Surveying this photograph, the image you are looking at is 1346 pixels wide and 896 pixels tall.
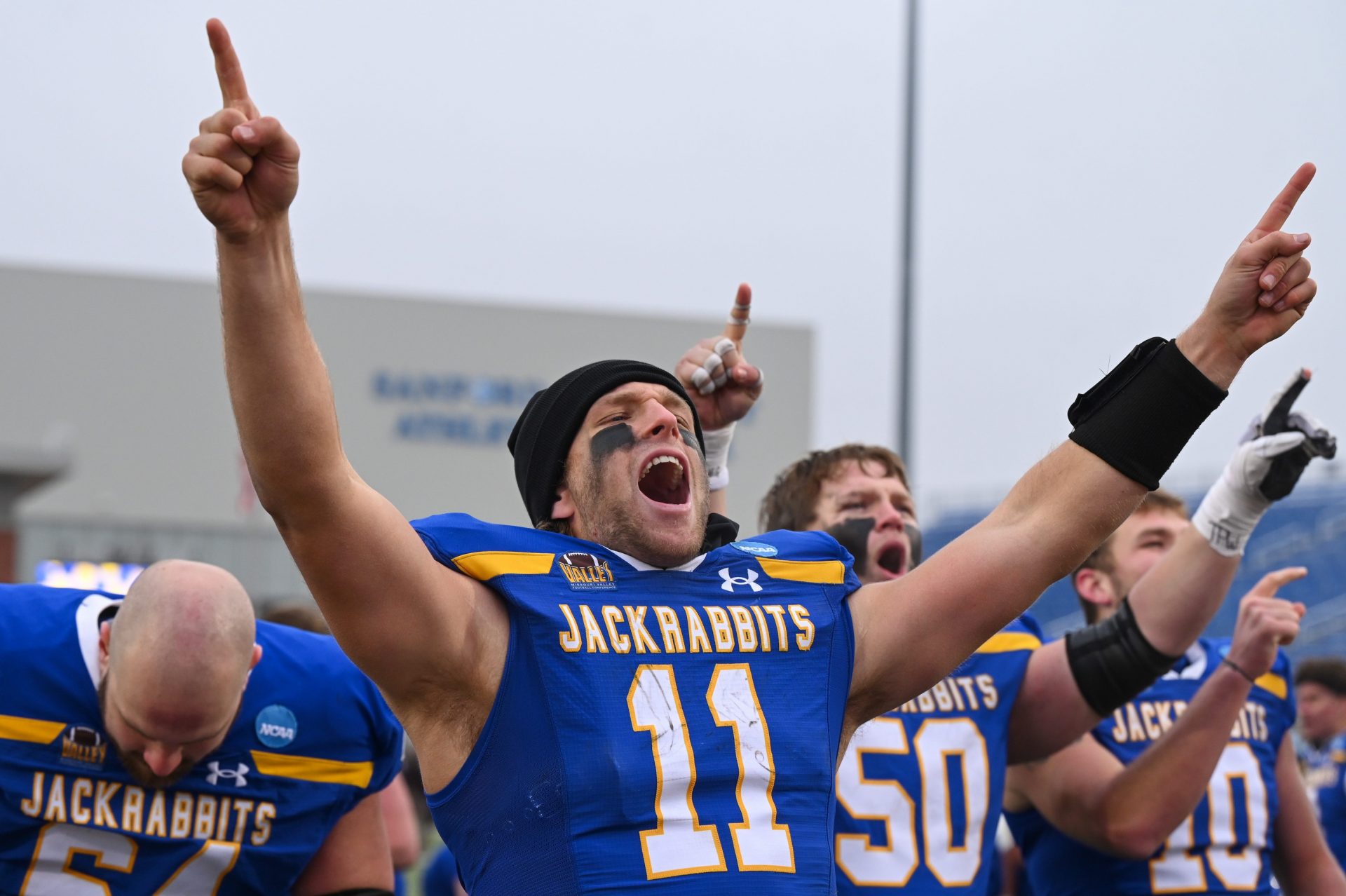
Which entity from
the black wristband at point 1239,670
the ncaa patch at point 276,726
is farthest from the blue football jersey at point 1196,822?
the ncaa patch at point 276,726

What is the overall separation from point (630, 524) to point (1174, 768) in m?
1.77

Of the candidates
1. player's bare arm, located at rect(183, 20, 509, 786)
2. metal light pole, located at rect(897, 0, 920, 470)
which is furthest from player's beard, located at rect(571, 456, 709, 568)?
metal light pole, located at rect(897, 0, 920, 470)

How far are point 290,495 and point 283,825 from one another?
1.51m

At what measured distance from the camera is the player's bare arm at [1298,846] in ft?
14.3

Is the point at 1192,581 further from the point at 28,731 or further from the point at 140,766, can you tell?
the point at 28,731

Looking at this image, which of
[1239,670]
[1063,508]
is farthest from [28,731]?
[1239,670]

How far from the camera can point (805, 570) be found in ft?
9.91

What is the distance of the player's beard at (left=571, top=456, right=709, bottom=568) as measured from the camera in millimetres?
2846

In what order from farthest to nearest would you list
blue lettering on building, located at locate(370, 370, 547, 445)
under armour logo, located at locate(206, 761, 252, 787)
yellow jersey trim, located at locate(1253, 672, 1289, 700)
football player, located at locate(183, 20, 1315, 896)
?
blue lettering on building, located at locate(370, 370, 547, 445) < yellow jersey trim, located at locate(1253, 672, 1289, 700) < under armour logo, located at locate(206, 761, 252, 787) < football player, located at locate(183, 20, 1315, 896)

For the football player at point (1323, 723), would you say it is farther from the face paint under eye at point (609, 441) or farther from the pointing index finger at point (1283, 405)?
the face paint under eye at point (609, 441)

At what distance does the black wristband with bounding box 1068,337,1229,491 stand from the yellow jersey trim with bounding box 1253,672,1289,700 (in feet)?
6.58

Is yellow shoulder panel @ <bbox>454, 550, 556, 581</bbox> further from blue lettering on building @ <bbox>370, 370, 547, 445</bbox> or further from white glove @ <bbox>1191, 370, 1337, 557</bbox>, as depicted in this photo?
blue lettering on building @ <bbox>370, 370, 547, 445</bbox>

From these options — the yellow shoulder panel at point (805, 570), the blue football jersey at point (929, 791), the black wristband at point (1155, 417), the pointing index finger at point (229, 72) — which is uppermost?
the pointing index finger at point (229, 72)

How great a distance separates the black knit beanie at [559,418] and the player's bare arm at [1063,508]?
0.56 meters
